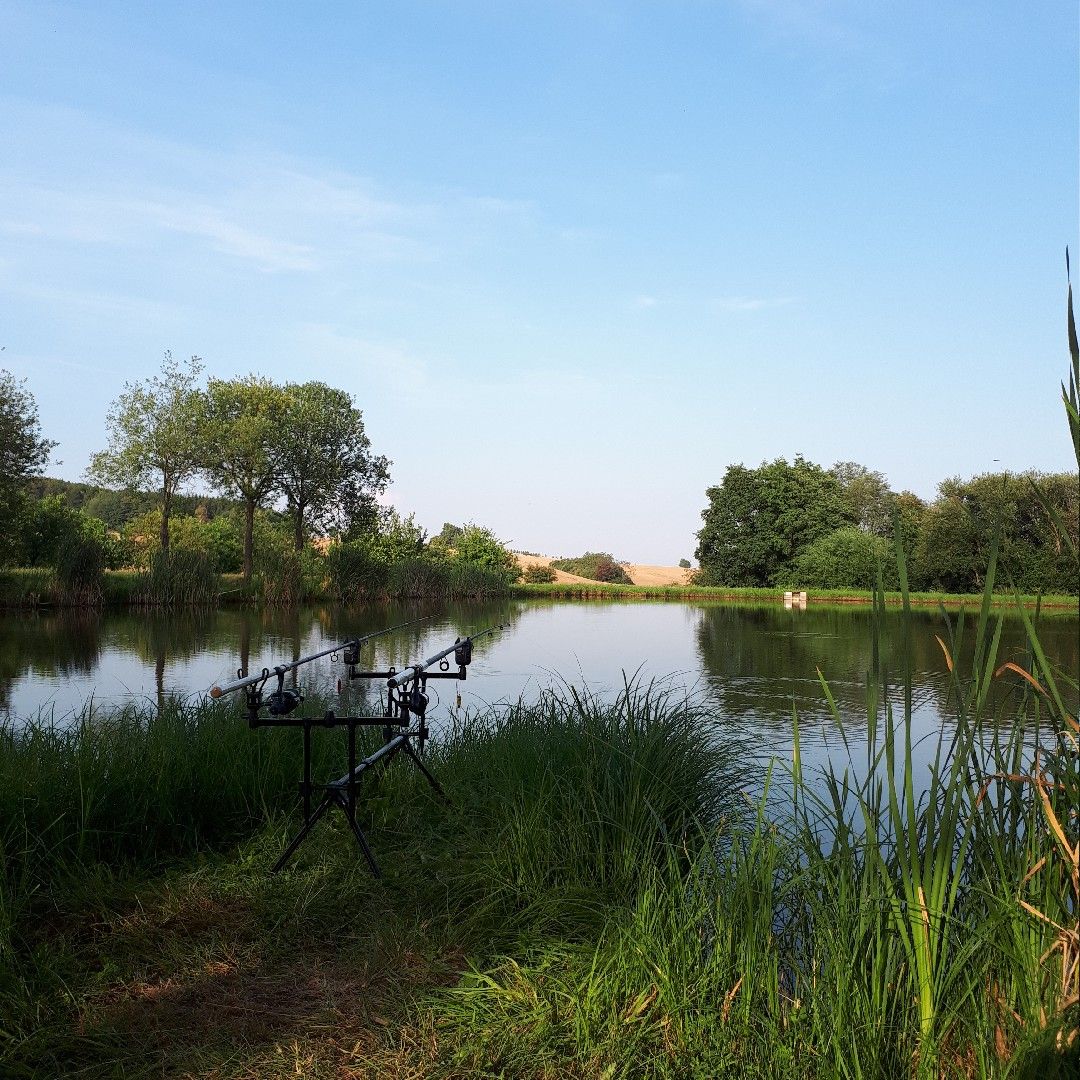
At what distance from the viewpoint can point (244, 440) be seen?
3841 cm

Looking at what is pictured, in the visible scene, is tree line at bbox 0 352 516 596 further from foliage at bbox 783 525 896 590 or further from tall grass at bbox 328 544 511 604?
foliage at bbox 783 525 896 590

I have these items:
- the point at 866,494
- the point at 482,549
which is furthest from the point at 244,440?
the point at 866,494

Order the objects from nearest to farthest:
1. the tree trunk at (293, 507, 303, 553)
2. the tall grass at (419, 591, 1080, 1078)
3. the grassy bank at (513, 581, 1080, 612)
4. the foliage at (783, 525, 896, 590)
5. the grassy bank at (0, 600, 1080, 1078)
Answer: the tall grass at (419, 591, 1080, 1078), the grassy bank at (0, 600, 1080, 1078), the tree trunk at (293, 507, 303, 553), the grassy bank at (513, 581, 1080, 612), the foliage at (783, 525, 896, 590)

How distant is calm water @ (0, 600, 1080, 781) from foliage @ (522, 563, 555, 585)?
68.9 feet

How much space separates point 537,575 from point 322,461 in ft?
53.1

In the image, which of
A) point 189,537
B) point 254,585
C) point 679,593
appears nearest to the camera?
point 254,585

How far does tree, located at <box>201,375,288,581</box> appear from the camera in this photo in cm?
3841

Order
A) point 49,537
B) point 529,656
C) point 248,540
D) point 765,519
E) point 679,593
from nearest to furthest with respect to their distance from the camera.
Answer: point 529,656, point 49,537, point 248,540, point 679,593, point 765,519

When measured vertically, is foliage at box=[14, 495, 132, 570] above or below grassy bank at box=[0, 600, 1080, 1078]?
above

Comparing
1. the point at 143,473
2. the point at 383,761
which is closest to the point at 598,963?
the point at 383,761

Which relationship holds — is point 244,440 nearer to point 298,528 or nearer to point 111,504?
point 298,528

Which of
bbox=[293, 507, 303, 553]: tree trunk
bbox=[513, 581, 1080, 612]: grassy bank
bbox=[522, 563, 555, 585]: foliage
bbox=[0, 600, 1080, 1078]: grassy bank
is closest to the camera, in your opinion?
bbox=[0, 600, 1080, 1078]: grassy bank

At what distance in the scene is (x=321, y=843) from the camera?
511 centimetres

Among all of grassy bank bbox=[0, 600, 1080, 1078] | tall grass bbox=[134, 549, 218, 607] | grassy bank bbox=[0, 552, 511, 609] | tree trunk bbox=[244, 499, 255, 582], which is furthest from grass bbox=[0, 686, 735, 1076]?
tree trunk bbox=[244, 499, 255, 582]
